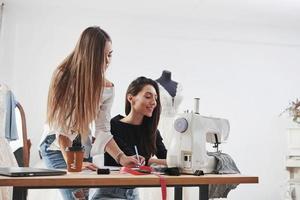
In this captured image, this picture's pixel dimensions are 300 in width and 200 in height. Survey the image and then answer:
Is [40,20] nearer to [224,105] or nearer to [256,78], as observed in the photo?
[224,105]

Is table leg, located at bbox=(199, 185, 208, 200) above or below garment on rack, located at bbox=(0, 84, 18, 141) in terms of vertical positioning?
below

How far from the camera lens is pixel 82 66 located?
1.58 meters

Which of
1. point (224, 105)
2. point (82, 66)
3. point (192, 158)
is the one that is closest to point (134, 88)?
point (82, 66)

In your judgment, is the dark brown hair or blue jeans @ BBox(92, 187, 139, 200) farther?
the dark brown hair

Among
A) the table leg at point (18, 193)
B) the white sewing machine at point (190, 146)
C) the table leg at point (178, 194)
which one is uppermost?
the white sewing machine at point (190, 146)

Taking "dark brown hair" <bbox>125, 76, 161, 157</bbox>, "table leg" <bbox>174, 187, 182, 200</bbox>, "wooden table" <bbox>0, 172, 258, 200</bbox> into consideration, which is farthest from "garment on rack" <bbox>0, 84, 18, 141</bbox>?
"wooden table" <bbox>0, 172, 258, 200</bbox>

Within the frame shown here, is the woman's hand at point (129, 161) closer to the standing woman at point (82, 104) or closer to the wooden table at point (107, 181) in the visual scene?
the standing woman at point (82, 104)

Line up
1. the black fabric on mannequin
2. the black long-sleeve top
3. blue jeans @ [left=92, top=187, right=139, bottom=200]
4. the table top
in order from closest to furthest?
the table top, blue jeans @ [left=92, top=187, right=139, bottom=200], the black long-sleeve top, the black fabric on mannequin

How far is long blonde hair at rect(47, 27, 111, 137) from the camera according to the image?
151 centimetres

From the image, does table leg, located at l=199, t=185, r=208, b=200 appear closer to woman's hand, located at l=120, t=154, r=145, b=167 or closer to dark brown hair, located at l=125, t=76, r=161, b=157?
woman's hand, located at l=120, t=154, r=145, b=167

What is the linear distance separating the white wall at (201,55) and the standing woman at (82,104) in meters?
2.59

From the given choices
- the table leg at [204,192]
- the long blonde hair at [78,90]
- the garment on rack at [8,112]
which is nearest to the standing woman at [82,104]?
the long blonde hair at [78,90]

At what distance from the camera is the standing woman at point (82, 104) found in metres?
1.51

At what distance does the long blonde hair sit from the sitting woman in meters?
0.38
